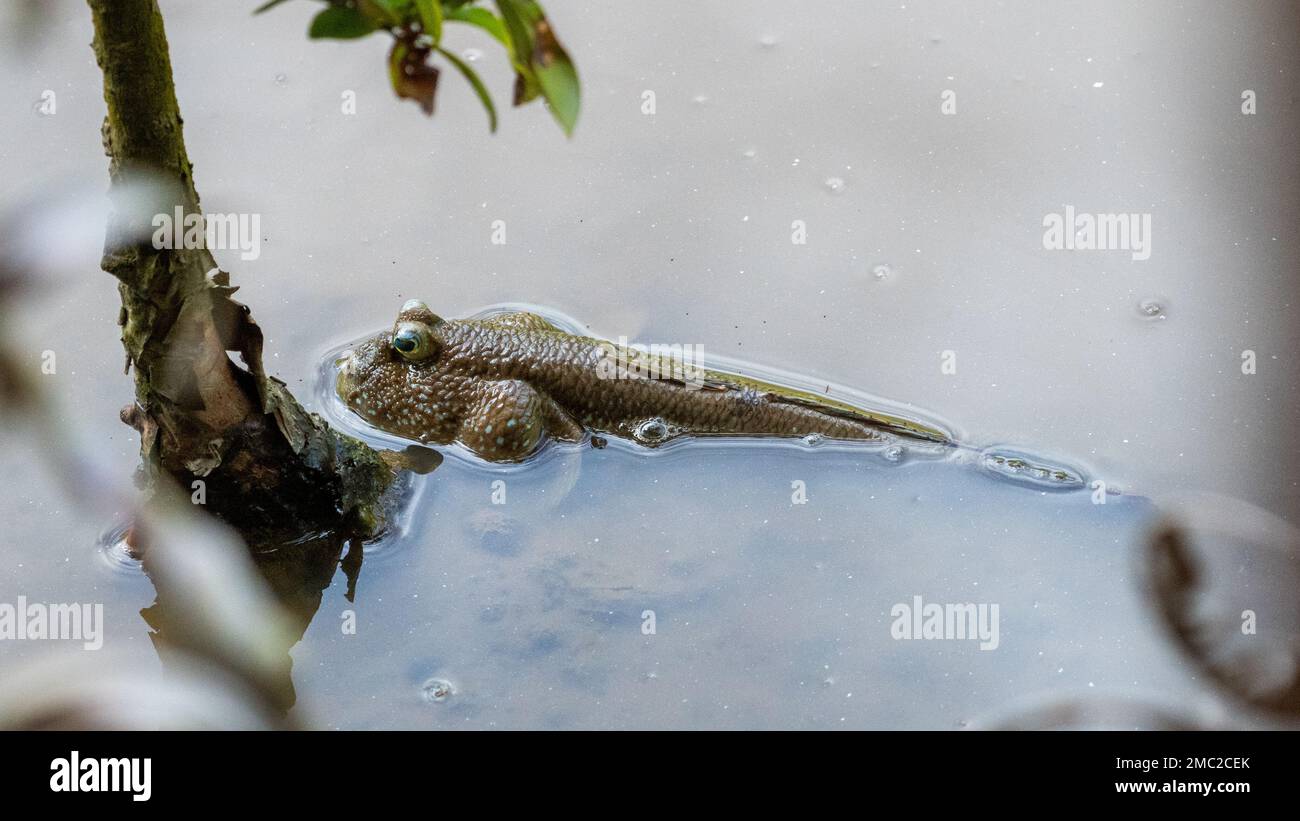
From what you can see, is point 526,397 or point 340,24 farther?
point 526,397

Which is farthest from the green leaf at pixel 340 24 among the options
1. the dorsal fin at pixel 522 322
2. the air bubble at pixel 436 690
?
the dorsal fin at pixel 522 322

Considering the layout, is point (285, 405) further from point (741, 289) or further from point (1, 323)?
point (741, 289)

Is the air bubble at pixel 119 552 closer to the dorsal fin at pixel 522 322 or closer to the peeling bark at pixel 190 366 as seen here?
the peeling bark at pixel 190 366

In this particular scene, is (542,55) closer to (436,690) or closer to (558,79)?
(558,79)

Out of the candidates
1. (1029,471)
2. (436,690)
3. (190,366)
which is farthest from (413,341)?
(1029,471)

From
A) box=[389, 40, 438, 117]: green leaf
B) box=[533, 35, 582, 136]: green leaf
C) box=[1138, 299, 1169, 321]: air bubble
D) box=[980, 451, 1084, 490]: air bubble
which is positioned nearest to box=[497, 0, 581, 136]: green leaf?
box=[533, 35, 582, 136]: green leaf
